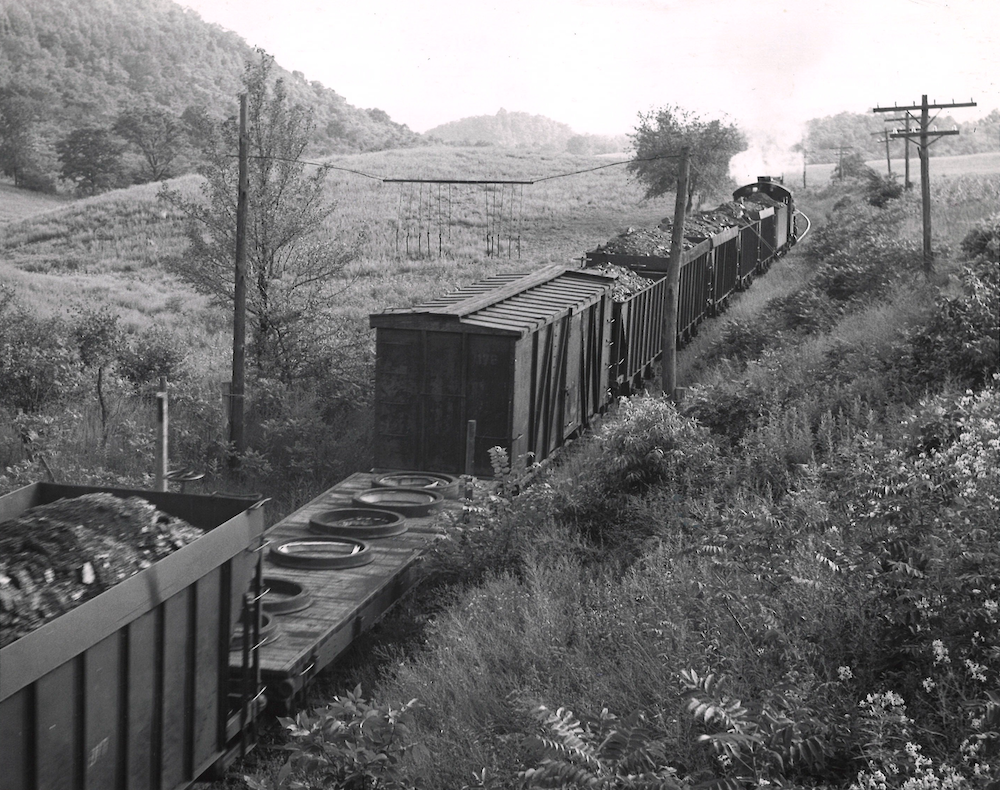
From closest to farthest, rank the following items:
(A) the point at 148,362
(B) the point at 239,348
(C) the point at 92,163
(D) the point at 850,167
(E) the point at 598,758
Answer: (E) the point at 598,758 → (B) the point at 239,348 → (A) the point at 148,362 → (C) the point at 92,163 → (D) the point at 850,167

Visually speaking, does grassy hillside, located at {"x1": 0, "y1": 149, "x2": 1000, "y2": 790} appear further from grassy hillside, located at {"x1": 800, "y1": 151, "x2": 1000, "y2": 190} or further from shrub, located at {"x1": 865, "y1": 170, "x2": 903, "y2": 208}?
grassy hillside, located at {"x1": 800, "y1": 151, "x2": 1000, "y2": 190}

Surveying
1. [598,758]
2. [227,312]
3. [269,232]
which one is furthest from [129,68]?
[598,758]

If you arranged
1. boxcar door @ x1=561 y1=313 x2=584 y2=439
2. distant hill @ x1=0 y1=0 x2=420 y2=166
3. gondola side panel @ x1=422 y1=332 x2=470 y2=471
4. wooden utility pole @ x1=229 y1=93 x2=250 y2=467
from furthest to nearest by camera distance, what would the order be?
distant hill @ x1=0 y1=0 x2=420 y2=166 < wooden utility pole @ x1=229 y1=93 x2=250 y2=467 < boxcar door @ x1=561 y1=313 x2=584 y2=439 < gondola side panel @ x1=422 y1=332 x2=470 y2=471

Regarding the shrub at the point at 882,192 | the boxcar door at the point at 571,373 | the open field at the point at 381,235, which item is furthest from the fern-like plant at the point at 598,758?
the shrub at the point at 882,192

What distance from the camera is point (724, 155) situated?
67.6 m

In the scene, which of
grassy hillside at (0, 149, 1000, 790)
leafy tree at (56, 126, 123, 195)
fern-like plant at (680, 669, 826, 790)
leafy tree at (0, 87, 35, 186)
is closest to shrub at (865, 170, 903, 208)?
grassy hillside at (0, 149, 1000, 790)

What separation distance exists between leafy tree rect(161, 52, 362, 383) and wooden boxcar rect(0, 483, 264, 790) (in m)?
13.6

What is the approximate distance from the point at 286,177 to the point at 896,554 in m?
15.9

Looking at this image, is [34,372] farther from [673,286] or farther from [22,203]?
[22,203]

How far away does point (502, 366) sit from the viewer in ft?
40.9

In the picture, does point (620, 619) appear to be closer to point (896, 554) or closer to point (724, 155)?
point (896, 554)

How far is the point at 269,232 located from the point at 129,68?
138191 millimetres

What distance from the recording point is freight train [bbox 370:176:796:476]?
12570 millimetres

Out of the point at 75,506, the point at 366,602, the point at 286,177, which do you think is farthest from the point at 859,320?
the point at 75,506
